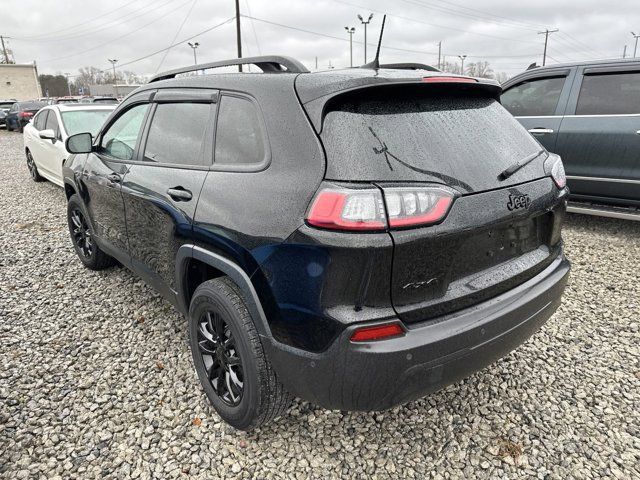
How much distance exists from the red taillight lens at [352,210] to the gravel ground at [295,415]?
1194 millimetres

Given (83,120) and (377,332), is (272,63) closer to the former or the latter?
(377,332)

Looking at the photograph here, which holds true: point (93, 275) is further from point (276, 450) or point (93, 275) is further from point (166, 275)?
point (276, 450)

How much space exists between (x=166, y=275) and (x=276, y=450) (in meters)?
1.20

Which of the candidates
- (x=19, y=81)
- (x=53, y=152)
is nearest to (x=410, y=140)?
(x=53, y=152)

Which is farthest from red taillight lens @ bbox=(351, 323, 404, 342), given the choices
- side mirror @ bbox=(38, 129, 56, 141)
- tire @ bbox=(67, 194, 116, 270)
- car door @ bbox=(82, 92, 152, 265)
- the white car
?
side mirror @ bbox=(38, 129, 56, 141)

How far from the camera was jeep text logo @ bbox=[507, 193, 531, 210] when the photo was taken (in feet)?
6.42

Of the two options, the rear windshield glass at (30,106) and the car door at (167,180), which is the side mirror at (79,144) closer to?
the car door at (167,180)

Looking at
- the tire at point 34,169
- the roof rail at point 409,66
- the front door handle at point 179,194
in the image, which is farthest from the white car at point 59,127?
the roof rail at point 409,66

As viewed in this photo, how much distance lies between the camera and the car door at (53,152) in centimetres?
700

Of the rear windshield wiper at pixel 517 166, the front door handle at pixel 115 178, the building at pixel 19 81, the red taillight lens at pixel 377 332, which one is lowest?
the red taillight lens at pixel 377 332

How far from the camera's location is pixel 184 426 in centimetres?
234

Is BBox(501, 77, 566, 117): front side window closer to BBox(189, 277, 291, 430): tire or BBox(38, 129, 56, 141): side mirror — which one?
BBox(189, 277, 291, 430): tire

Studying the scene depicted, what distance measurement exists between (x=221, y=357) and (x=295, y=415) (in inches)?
20.3

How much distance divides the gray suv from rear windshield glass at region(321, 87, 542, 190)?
337 centimetres
